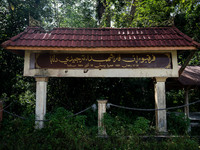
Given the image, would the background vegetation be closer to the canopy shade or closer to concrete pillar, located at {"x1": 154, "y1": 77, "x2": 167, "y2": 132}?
concrete pillar, located at {"x1": 154, "y1": 77, "x2": 167, "y2": 132}

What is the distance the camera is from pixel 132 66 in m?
5.93

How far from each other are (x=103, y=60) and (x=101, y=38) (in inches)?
32.0

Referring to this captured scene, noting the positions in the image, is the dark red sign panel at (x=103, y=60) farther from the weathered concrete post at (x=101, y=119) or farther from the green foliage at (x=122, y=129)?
the green foliage at (x=122, y=129)

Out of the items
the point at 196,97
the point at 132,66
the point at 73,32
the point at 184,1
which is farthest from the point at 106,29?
the point at 196,97

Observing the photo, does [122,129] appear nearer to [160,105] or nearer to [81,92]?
[160,105]

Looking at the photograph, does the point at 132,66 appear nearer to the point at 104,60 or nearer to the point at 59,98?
the point at 104,60

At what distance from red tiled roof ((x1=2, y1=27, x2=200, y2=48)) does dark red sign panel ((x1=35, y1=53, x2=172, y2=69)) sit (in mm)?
486

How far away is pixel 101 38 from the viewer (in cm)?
610

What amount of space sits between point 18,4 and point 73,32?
259 inches

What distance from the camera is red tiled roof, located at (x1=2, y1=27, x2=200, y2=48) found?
5.53 metres

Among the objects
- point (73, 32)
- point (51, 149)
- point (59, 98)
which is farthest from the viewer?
point (59, 98)

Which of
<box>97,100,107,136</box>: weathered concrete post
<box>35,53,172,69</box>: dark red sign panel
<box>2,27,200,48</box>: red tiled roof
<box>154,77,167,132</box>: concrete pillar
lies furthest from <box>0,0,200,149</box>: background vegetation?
<box>35,53,172,69</box>: dark red sign panel

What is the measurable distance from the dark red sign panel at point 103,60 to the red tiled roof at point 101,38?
486 millimetres

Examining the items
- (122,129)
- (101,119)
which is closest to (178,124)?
(122,129)
